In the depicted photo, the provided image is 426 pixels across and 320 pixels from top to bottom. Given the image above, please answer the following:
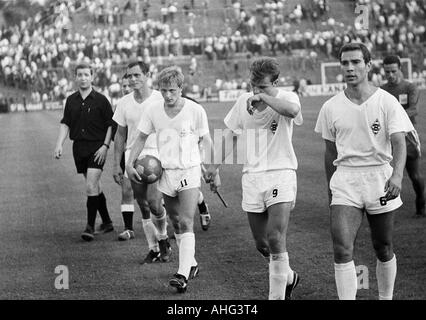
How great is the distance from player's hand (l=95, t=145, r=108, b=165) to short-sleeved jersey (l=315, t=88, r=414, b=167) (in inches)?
197

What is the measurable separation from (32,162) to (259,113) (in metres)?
17.3

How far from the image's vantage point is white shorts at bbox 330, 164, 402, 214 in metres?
7.08

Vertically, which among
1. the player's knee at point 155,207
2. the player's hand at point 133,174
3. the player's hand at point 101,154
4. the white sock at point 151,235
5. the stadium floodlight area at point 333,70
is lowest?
the stadium floodlight area at point 333,70

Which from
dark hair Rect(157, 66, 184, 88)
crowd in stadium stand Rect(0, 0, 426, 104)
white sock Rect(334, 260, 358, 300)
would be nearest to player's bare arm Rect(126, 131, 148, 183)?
dark hair Rect(157, 66, 184, 88)

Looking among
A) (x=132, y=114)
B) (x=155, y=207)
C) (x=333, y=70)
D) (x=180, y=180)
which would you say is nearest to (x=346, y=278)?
(x=180, y=180)

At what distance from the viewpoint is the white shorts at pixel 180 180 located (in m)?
8.91

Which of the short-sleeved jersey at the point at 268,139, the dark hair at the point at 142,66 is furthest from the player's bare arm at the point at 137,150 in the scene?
the short-sleeved jersey at the point at 268,139

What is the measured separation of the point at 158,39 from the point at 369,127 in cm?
4316

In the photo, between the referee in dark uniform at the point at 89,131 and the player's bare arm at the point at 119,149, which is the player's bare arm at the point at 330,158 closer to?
the player's bare arm at the point at 119,149

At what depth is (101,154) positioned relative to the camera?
→ 1167cm

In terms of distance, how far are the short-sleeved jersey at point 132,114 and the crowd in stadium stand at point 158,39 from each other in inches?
1376

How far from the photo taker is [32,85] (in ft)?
173

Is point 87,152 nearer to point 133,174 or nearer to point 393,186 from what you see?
point 133,174

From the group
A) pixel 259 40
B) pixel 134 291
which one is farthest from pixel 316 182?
pixel 259 40
